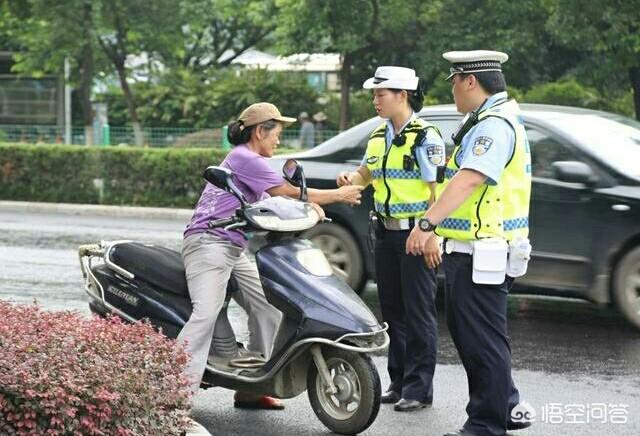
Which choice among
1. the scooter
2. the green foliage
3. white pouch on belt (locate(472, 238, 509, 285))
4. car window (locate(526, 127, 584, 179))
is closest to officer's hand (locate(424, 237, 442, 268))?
white pouch on belt (locate(472, 238, 509, 285))

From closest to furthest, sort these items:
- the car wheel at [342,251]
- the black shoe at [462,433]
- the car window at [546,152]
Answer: the black shoe at [462,433] → the car window at [546,152] → the car wheel at [342,251]

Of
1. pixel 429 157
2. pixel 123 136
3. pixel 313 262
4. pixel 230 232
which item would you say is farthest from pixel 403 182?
pixel 123 136

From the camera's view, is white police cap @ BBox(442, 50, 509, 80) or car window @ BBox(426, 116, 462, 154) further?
car window @ BBox(426, 116, 462, 154)

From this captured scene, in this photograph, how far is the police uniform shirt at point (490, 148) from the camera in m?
5.67

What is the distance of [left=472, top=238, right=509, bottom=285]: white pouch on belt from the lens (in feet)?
18.9

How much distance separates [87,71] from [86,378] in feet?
82.0

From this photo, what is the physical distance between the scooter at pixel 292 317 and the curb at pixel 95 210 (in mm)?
12119

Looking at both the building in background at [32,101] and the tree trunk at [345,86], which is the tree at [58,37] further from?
the building in background at [32,101]

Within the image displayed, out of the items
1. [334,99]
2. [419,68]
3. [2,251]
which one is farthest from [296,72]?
[2,251]

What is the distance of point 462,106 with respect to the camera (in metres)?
5.95

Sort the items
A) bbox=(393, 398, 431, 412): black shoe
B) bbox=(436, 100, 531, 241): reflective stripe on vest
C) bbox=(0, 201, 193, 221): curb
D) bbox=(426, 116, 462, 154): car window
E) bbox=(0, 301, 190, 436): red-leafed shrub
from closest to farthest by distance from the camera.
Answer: bbox=(0, 301, 190, 436): red-leafed shrub
bbox=(436, 100, 531, 241): reflective stripe on vest
bbox=(393, 398, 431, 412): black shoe
bbox=(426, 116, 462, 154): car window
bbox=(0, 201, 193, 221): curb

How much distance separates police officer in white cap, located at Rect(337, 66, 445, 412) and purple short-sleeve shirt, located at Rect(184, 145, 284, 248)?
67cm

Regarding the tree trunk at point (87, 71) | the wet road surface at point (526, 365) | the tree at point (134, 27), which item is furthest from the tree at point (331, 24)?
the wet road surface at point (526, 365)

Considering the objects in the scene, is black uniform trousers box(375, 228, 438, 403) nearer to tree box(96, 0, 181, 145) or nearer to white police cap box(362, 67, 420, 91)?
white police cap box(362, 67, 420, 91)
